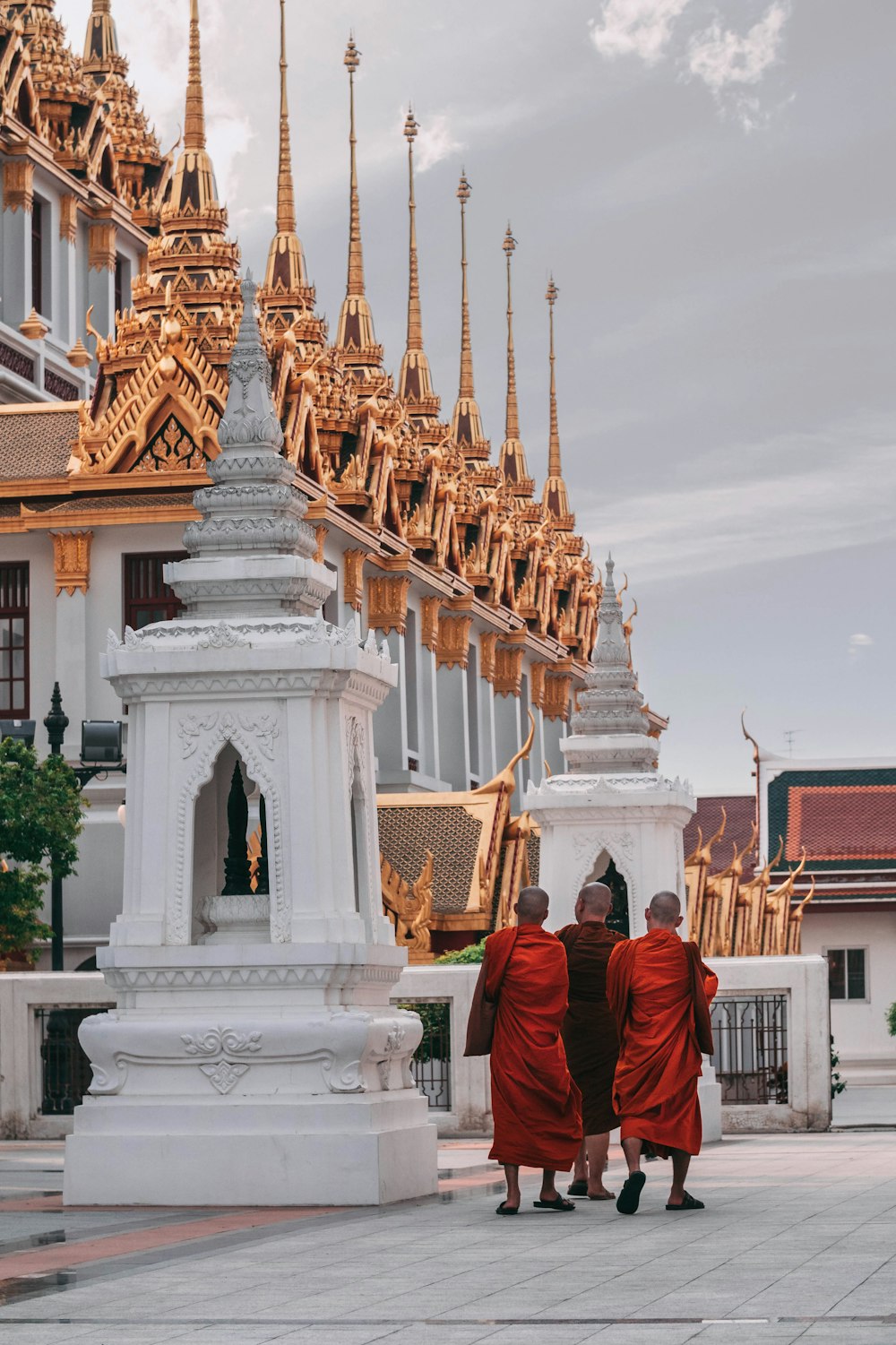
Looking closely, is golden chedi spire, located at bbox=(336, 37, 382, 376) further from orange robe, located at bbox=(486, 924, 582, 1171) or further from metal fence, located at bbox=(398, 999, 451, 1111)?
orange robe, located at bbox=(486, 924, 582, 1171)

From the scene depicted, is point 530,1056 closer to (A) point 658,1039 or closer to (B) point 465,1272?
(A) point 658,1039

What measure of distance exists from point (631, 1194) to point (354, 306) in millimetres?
28290

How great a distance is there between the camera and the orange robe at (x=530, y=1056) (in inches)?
486

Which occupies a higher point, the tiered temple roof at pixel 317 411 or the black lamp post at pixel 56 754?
the tiered temple roof at pixel 317 411

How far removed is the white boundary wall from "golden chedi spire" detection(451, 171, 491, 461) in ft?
81.5

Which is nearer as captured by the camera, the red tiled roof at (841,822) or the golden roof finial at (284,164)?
the golden roof finial at (284,164)

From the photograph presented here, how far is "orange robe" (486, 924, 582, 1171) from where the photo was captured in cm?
1234

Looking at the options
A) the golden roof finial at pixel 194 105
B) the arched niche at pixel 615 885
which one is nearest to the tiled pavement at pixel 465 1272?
the arched niche at pixel 615 885

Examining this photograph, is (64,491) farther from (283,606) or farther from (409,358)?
(409,358)

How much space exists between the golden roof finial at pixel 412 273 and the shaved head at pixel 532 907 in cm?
3173

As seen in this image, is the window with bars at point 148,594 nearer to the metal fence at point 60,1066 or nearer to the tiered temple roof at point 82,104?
the metal fence at point 60,1066

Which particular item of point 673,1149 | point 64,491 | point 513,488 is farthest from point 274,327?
point 673,1149

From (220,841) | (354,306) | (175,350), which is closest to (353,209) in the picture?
(354,306)

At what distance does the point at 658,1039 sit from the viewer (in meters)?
12.3
